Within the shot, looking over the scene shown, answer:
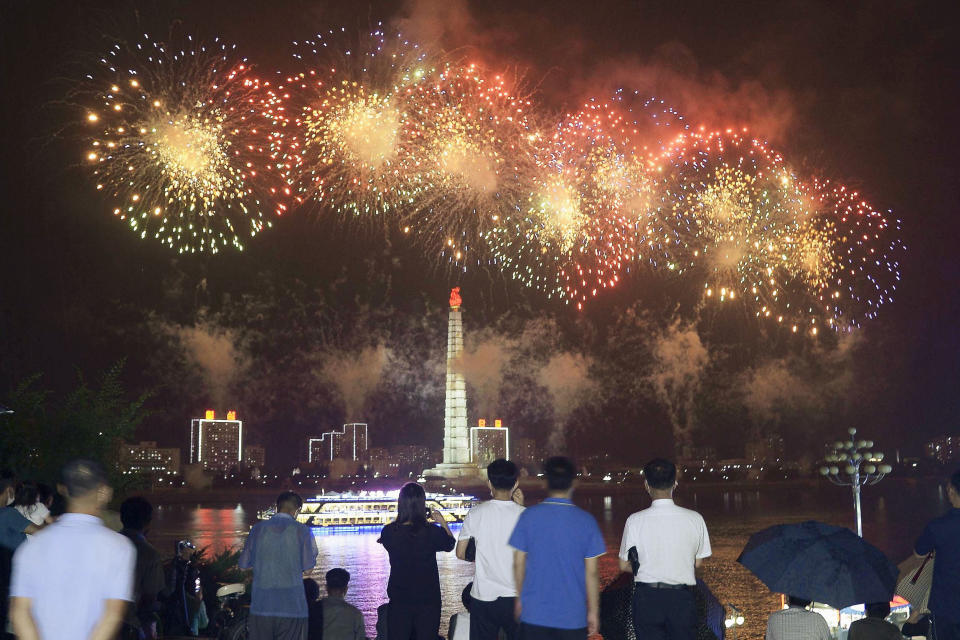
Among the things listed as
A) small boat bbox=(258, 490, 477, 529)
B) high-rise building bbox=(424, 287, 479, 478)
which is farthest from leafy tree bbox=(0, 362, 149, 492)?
high-rise building bbox=(424, 287, 479, 478)

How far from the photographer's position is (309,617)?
331 inches

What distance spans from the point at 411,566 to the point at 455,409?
334 feet

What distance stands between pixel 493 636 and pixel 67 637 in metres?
3.08

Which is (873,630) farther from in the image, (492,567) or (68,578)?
(68,578)

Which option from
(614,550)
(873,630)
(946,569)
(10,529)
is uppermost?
(10,529)

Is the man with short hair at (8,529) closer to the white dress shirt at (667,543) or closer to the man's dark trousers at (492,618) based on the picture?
the man's dark trousers at (492,618)

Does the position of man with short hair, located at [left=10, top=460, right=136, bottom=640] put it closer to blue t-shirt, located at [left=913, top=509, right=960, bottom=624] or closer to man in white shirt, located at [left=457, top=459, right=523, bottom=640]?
man in white shirt, located at [left=457, top=459, right=523, bottom=640]

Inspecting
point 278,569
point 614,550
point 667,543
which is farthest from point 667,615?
point 614,550

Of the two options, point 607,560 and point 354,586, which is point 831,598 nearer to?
point 354,586

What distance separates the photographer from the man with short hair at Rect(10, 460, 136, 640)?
4.57 m

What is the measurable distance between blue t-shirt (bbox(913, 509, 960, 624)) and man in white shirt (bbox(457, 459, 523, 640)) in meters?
2.88

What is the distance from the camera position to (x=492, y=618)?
22.1 feet

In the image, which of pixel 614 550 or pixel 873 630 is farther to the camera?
pixel 614 550

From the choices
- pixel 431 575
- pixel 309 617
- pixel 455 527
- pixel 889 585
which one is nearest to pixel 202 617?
pixel 309 617
